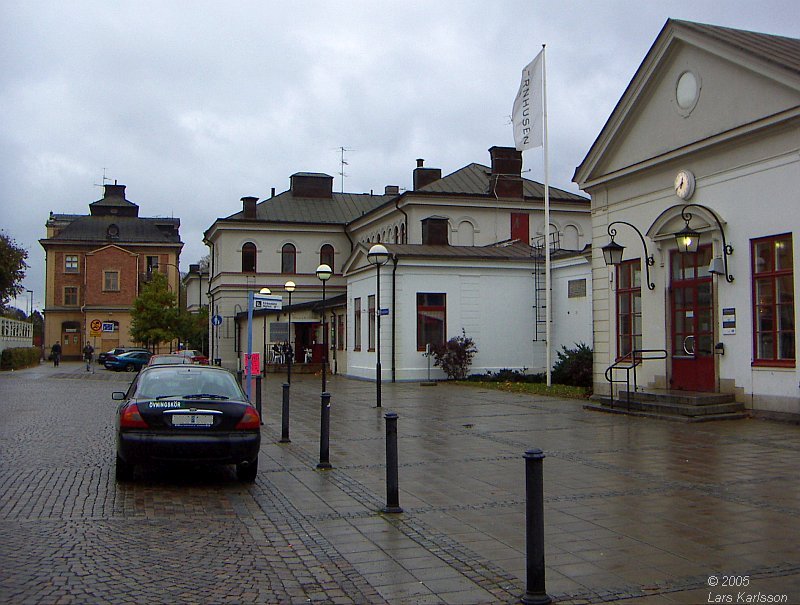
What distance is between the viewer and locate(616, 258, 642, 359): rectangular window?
19.9 m

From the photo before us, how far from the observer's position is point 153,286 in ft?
218

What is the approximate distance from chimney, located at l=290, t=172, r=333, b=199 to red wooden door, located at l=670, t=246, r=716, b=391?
143 feet

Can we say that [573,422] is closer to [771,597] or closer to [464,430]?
[464,430]

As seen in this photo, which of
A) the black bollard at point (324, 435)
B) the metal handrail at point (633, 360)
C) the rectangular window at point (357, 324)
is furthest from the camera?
the rectangular window at point (357, 324)

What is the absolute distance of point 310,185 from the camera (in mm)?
59938

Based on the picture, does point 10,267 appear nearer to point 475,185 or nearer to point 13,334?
point 13,334

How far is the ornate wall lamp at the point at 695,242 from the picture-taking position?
54.9 ft

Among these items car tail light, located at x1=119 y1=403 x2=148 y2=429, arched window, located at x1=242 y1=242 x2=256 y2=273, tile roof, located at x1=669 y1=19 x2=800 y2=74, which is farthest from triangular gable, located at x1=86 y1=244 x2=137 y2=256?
car tail light, located at x1=119 y1=403 x2=148 y2=429

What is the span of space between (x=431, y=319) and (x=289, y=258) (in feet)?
83.8

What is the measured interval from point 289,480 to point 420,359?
21.9 m

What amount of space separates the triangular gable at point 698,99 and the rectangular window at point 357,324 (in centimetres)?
1562

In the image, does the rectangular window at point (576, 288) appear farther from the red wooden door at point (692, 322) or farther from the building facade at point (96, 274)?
the building facade at point (96, 274)

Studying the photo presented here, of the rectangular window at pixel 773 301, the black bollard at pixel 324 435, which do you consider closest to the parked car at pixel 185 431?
the black bollard at pixel 324 435

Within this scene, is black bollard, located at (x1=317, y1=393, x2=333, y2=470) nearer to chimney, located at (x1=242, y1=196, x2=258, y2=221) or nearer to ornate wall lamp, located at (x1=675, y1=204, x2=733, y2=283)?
ornate wall lamp, located at (x1=675, y1=204, x2=733, y2=283)
